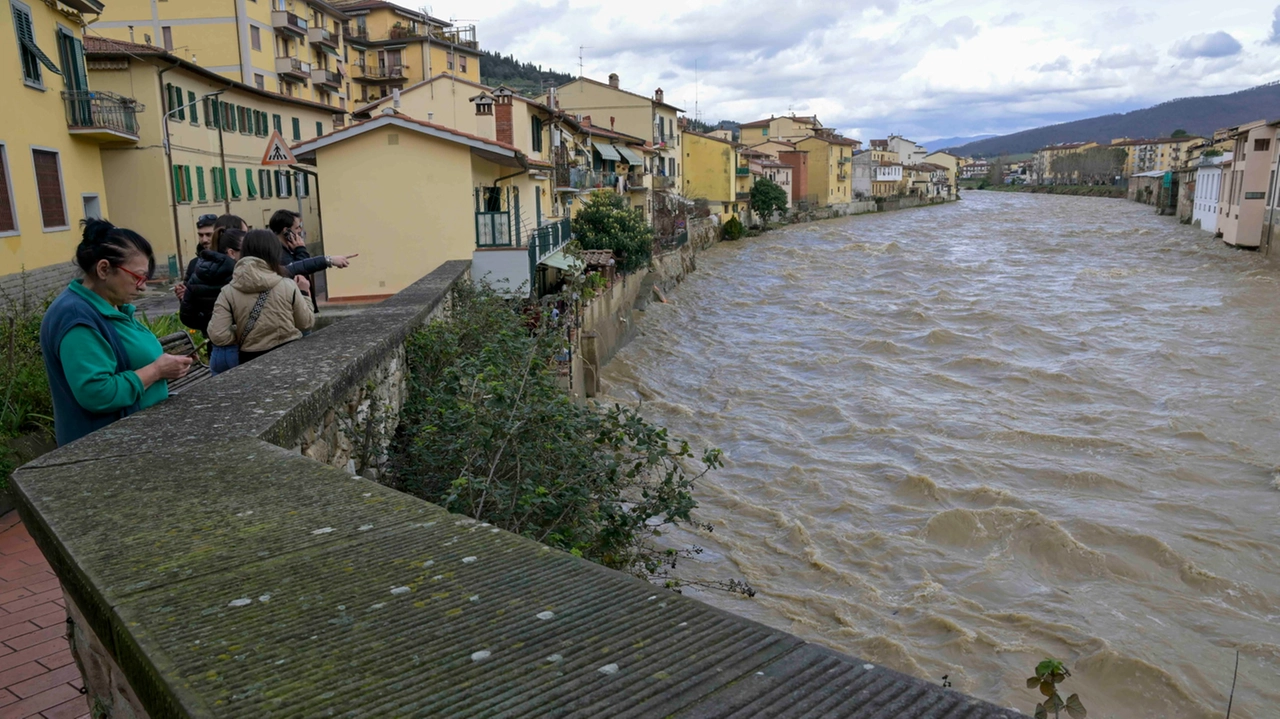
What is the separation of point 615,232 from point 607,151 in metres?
8.82

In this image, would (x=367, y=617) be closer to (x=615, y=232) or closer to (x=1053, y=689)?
(x=1053, y=689)

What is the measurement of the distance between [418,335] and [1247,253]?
145ft

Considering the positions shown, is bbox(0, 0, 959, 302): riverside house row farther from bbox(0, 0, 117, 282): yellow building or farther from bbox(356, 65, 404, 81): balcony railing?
bbox(356, 65, 404, 81): balcony railing

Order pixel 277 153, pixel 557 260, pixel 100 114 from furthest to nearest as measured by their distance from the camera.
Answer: pixel 557 260 < pixel 100 114 < pixel 277 153

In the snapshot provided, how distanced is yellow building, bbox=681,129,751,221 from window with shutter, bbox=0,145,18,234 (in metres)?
46.4

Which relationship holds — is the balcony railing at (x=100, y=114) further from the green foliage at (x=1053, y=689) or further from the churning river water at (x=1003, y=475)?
the green foliage at (x=1053, y=689)

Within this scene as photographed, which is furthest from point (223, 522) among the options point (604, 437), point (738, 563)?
point (738, 563)

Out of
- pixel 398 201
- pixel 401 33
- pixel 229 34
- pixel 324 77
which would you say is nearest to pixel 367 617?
pixel 398 201

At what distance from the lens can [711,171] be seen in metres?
59.8

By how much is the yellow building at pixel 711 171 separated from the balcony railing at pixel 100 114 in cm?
4098

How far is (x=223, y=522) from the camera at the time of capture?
2512mm

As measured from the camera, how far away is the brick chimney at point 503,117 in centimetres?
2352

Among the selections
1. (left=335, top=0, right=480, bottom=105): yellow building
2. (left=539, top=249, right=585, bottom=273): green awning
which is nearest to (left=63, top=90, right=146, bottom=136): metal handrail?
(left=539, top=249, right=585, bottom=273): green awning

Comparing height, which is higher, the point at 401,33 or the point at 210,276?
the point at 401,33
